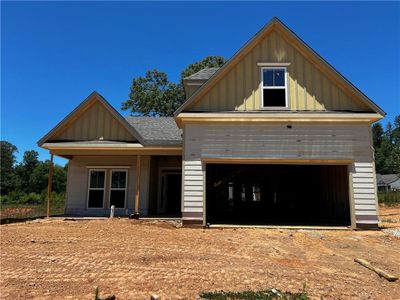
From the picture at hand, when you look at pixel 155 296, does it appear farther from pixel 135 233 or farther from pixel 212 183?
pixel 212 183

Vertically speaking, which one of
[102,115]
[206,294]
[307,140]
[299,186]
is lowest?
[206,294]

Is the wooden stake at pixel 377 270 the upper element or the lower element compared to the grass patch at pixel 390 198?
lower

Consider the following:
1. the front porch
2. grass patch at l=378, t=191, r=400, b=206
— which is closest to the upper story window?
the front porch

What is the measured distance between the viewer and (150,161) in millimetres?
16344

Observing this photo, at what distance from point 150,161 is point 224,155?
5.00m

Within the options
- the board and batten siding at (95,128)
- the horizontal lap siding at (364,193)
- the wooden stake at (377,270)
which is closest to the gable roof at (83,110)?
the board and batten siding at (95,128)

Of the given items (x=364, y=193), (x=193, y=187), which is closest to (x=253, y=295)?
(x=193, y=187)

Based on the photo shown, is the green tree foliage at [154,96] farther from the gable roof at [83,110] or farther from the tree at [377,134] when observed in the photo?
the tree at [377,134]

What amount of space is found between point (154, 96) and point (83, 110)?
88.5 feet

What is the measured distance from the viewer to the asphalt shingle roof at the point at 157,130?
15.0 m

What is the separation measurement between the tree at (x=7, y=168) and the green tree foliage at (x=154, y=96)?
39.5 meters

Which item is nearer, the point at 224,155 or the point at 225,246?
the point at 225,246

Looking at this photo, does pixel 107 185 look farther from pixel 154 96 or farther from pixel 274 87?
pixel 154 96

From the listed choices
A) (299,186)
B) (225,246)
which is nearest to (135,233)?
(225,246)
